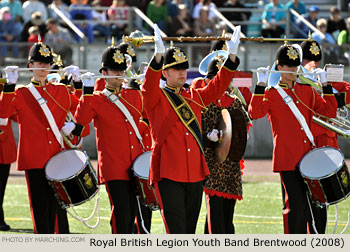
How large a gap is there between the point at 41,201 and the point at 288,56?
8.25ft

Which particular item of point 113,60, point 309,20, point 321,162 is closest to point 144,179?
point 113,60

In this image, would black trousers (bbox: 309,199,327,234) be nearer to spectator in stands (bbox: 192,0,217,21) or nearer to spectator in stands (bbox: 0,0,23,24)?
spectator in stands (bbox: 192,0,217,21)

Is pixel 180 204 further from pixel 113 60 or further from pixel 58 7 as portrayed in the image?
pixel 58 7

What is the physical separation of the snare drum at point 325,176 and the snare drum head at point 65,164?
1953 millimetres

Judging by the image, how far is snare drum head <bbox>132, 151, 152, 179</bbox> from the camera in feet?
28.1

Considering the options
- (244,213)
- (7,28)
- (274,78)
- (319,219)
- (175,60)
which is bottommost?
(244,213)

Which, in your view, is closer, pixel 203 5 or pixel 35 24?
pixel 35 24

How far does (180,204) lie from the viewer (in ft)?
24.8

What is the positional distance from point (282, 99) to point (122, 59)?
1449 mm

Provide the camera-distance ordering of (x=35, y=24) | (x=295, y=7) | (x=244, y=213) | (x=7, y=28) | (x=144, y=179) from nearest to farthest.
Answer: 1. (x=144, y=179)
2. (x=244, y=213)
3. (x=35, y=24)
4. (x=7, y=28)
5. (x=295, y=7)

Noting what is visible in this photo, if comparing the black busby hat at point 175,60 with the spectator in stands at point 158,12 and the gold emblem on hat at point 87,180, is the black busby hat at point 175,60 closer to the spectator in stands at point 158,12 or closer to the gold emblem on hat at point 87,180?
the gold emblem on hat at point 87,180

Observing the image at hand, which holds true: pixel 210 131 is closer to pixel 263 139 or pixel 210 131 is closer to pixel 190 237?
pixel 190 237

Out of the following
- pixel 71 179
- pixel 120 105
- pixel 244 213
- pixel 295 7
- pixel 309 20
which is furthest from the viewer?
pixel 295 7

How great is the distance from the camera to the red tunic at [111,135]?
8641 millimetres
